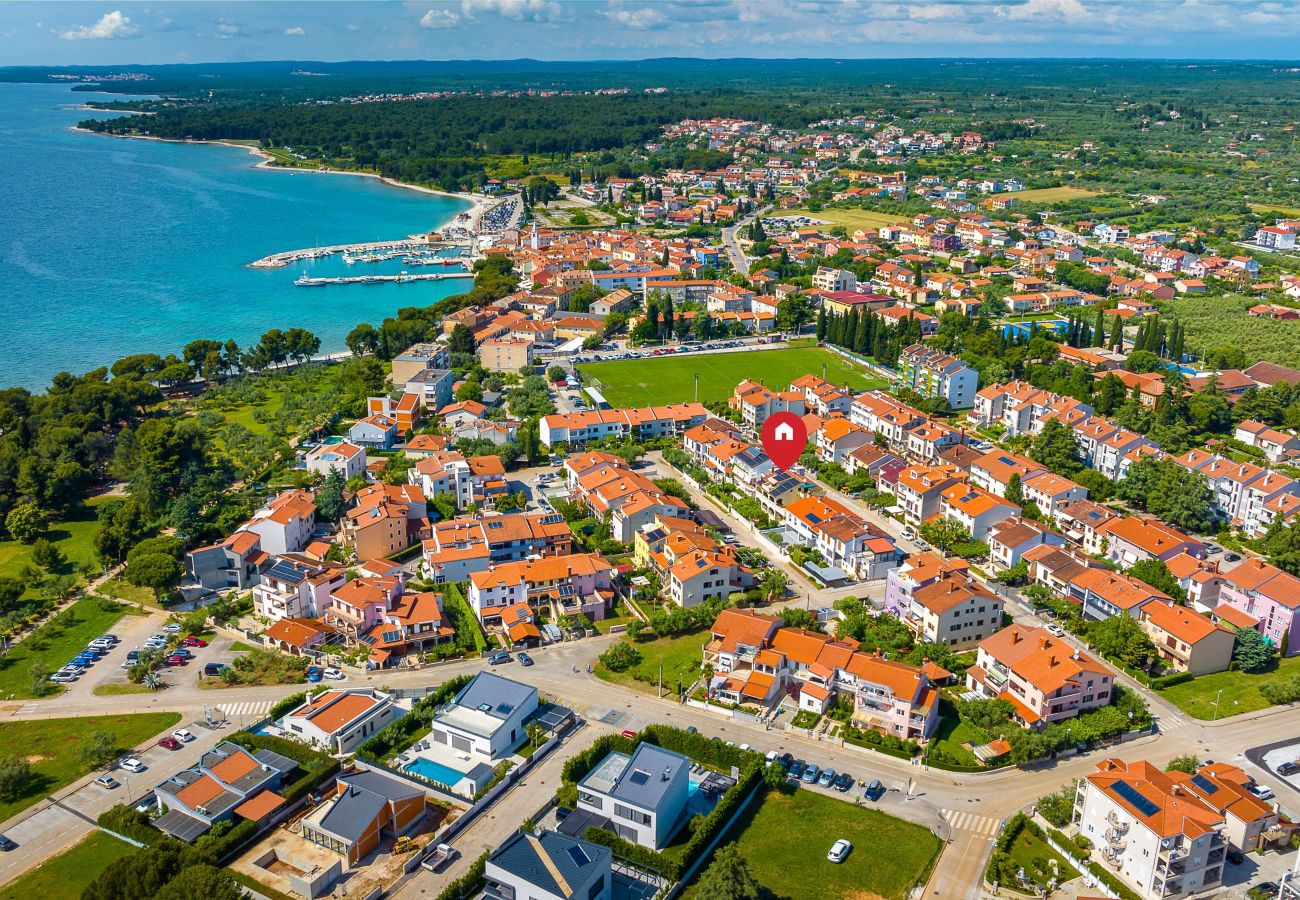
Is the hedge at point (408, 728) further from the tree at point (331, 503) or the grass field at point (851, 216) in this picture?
the grass field at point (851, 216)

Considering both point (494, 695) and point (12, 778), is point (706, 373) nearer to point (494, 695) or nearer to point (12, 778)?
point (494, 695)

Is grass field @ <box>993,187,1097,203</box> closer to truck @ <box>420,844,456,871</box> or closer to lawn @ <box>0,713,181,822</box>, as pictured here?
truck @ <box>420,844,456,871</box>

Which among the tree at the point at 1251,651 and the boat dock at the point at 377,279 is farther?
the boat dock at the point at 377,279

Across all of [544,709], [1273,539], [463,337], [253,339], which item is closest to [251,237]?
[253,339]

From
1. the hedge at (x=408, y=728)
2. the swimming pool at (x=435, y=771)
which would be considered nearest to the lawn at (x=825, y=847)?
the swimming pool at (x=435, y=771)

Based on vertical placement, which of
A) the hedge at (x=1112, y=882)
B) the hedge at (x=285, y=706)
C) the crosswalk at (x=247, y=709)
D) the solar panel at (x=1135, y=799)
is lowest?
the hedge at (x=1112, y=882)

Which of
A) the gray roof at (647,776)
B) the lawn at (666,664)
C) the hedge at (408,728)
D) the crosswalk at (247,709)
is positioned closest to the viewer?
the gray roof at (647,776)

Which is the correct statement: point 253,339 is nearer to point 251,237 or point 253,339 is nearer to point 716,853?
point 251,237

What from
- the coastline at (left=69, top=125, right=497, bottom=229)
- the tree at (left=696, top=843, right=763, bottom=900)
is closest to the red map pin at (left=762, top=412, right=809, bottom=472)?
the tree at (left=696, top=843, right=763, bottom=900)
